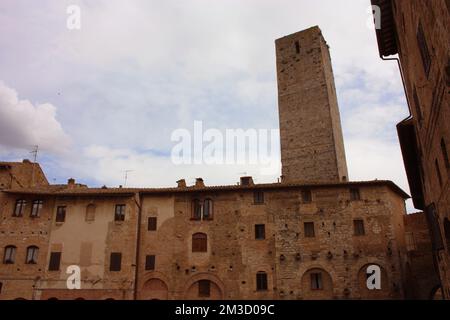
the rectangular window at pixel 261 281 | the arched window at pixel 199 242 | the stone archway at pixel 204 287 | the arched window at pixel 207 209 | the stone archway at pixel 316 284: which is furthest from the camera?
the arched window at pixel 207 209

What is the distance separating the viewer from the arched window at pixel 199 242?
74.6ft

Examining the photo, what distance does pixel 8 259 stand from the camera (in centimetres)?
2270

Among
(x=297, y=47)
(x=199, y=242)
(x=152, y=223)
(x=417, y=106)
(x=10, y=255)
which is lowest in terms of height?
(x=10, y=255)

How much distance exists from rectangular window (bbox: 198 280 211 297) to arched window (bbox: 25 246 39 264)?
9789 millimetres

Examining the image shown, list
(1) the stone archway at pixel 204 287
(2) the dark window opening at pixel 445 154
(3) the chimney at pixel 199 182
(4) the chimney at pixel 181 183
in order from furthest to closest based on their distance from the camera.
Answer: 1. (4) the chimney at pixel 181 183
2. (3) the chimney at pixel 199 182
3. (1) the stone archway at pixel 204 287
4. (2) the dark window opening at pixel 445 154

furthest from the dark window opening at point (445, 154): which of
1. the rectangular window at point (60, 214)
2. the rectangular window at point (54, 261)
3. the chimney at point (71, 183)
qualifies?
the chimney at point (71, 183)

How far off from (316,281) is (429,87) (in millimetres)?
15193

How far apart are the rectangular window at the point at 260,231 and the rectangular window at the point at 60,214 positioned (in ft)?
→ 38.6

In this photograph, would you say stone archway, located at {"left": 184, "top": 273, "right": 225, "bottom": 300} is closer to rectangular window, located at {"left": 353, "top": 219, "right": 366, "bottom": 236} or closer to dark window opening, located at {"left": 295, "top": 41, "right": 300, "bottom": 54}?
rectangular window, located at {"left": 353, "top": 219, "right": 366, "bottom": 236}

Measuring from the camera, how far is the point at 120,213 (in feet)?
78.1

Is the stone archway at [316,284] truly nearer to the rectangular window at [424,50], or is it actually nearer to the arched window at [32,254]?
the rectangular window at [424,50]

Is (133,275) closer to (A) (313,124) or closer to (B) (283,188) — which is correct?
(B) (283,188)

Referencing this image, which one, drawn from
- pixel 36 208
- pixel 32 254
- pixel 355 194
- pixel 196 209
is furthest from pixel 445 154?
pixel 36 208

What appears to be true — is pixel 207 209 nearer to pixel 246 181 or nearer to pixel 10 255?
pixel 246 181
